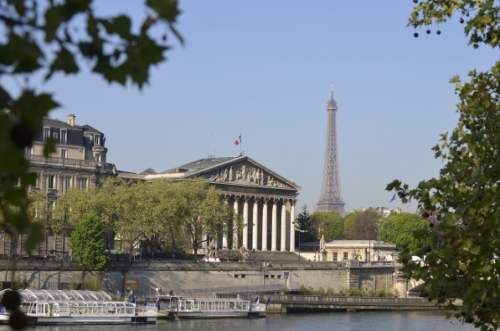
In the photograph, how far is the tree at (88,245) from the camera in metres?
84.2

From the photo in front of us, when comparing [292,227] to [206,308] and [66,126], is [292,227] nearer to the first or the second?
[66,126]

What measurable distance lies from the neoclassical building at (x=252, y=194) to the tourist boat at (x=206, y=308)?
1212 inches

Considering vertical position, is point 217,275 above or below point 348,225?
below

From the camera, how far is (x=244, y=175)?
124375 millimetres

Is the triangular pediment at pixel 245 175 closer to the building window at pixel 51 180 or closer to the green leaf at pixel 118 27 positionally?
the building window at pixel 51 180

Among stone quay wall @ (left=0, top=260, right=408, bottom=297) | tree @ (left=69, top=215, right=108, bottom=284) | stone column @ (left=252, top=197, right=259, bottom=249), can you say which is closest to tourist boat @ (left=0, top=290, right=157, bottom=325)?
stone quay wall @ (left=0, top=260, right=408, bottom=297)

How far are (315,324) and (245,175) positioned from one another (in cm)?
5053

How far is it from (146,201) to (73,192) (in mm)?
6922

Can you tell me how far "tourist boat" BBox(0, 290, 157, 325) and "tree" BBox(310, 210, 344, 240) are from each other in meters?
84.6

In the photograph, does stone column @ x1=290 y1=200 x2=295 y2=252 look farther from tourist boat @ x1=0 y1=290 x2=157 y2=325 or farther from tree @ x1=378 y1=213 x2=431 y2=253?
tourist boat @ x1=0 y1=290 x2=157 y2=325

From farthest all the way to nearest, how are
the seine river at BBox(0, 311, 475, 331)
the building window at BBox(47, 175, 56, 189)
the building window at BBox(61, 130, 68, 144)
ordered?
the building window at BBox(61, 130, 68, 144), the building window at BBox(47, 175, 56, 189), the seine river at BBox(0, 311, 475, 331)

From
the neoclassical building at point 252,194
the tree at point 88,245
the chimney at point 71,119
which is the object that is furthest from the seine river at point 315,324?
the chimney at point 71,119

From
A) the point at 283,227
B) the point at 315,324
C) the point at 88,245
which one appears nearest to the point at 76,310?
the point at 88,245

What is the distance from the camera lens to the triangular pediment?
119 meters
